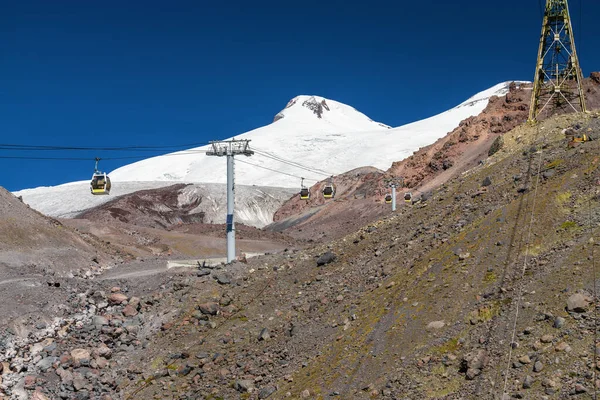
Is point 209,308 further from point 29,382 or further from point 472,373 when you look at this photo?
point 472,373

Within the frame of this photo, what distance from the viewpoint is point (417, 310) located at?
43.1 ft

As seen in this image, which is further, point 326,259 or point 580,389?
point 326,259

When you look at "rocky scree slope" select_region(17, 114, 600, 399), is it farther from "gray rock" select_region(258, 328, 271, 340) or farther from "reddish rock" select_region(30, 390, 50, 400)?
"reddish rock" select_region(30, 390, 50, 400)

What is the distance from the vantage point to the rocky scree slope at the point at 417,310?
34.9 ft

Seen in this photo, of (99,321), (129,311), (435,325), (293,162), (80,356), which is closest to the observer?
(435,325)

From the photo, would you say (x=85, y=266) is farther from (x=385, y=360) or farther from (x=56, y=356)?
(x=385, y=360)

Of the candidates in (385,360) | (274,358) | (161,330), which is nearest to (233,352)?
(274,358)

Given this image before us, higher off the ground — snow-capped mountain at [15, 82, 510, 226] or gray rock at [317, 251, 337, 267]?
snow-capped mountain at [15, 82, 510, 226]

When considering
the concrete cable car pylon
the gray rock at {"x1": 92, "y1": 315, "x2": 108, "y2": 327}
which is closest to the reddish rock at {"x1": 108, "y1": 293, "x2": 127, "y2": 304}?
the gray rock at {"x1": 92, "y1": 315, "x2": 108, "y2": 327}

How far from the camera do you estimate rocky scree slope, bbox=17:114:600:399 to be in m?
10.6

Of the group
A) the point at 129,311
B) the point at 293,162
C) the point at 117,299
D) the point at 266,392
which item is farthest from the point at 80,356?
the point at 293,162

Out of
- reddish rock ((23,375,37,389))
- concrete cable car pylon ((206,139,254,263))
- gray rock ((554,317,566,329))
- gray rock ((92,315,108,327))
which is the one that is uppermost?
concrete cable car pylon ((206,139,254,263))

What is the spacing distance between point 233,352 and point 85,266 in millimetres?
19073

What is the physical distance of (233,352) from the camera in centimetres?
1559
